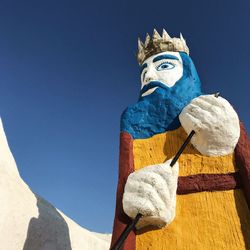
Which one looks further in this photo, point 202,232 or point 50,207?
point 50,207

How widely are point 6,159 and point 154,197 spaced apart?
616 cm

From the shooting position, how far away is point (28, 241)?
6.43 m

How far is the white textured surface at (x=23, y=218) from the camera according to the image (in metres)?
6.30

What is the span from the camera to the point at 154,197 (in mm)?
2602

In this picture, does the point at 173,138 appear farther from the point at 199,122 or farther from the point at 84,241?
the point at 84,241

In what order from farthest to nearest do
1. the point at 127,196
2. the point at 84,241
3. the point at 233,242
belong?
the point at 84,241, the point at 127,196, the point at 233,242

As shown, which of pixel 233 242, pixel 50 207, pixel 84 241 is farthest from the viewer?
pixel 84 241

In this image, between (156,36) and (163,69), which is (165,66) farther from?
(156,36)

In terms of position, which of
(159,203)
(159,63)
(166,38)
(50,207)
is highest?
(166,38)

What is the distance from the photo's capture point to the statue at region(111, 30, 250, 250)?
2.65 m

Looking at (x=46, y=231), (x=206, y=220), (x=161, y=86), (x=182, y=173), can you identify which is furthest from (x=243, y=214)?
(x=46, y=231)

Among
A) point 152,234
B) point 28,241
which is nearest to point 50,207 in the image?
point 28,241

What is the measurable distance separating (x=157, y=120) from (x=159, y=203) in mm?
1202

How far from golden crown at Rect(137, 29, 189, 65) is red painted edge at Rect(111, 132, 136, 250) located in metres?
1.39
